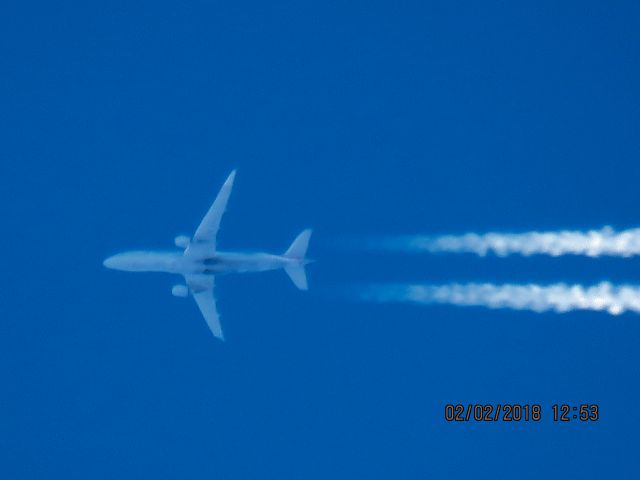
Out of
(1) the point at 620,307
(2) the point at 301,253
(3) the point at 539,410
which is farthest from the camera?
(3) the point at 539,410

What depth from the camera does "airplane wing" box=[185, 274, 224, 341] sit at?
25.7m

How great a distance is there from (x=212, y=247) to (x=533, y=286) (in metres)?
13.5

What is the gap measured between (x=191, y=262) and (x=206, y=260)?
1.93 feet

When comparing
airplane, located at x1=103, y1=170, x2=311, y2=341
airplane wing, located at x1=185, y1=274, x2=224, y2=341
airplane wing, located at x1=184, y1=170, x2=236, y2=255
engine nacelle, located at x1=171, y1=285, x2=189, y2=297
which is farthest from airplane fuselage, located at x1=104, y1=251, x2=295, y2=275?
airplane wing, located at x1=185, y1=274, x2=224, y2=341

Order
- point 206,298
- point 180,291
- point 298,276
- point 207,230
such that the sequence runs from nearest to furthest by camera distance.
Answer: point 207,230
point 180,291
point 298,276
point 206,298

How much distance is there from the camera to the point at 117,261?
2428cm

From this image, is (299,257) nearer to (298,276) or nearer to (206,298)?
(298,276)

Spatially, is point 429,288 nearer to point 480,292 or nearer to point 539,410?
point 480,292

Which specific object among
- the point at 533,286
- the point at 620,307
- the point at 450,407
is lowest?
Result: the point at 450,407

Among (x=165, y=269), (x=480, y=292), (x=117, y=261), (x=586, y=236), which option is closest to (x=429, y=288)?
(x=480, y=292)

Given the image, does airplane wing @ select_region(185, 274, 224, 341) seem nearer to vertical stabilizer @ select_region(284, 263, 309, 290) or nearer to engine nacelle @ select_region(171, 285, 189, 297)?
engine nacelle @ select_region(171, 285, 189, 297)

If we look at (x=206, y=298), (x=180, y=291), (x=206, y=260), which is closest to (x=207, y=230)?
(x=206, y=260)

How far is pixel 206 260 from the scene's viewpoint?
973 inches

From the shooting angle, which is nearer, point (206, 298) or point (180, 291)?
point (180, 291)
